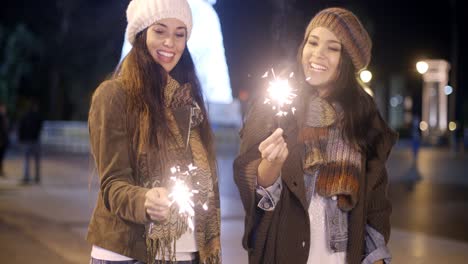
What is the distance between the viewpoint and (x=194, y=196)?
2773 millimetres

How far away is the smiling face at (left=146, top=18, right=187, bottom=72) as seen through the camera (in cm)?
286

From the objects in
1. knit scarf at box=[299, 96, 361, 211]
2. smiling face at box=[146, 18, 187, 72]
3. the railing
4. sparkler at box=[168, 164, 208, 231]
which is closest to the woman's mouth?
knit scarf at box=[299, 96, 361, 211]

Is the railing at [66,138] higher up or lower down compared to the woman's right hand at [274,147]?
higher up

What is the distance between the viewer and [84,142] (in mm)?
30109

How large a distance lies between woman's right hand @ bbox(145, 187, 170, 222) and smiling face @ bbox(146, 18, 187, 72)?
2.18ft

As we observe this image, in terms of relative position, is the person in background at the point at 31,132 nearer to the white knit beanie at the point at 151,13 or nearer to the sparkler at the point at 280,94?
the white knit beanie at the point at 151,13

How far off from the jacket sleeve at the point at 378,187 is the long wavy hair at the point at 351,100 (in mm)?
49

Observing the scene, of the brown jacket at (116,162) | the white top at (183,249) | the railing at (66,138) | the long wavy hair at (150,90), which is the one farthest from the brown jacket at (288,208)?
the railing at (66,138)

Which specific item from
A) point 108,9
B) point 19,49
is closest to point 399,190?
point 108,9

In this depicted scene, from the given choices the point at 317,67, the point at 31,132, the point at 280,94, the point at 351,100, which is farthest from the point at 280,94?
the point at 31,132

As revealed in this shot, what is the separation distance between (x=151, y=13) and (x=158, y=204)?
2.75 feet

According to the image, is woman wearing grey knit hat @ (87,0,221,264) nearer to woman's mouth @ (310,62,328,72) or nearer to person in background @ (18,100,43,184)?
woman's mouth @ (310,62,328,72)

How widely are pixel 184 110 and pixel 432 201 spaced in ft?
37.9

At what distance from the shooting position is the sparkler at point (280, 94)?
8.81 ft
